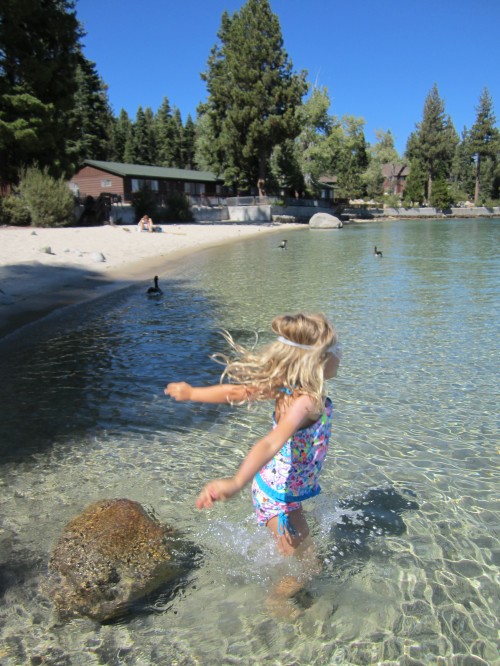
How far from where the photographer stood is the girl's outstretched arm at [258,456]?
2.47 m

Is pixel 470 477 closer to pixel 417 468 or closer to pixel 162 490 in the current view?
pixel 417 468

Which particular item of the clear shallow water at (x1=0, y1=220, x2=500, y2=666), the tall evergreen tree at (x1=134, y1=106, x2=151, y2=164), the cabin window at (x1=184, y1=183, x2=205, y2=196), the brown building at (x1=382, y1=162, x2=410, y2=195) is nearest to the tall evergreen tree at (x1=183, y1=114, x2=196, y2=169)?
the tall evergreen tree at (x1=134, y1=106, x2=151, y2=164)

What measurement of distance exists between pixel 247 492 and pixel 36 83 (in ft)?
115

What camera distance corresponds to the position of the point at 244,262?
2314 centimetres

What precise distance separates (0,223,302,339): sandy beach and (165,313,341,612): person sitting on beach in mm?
8108

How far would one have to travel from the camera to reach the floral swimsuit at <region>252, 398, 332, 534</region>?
2.87 metres

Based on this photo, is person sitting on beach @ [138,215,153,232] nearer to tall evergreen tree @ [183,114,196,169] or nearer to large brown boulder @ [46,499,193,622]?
large brown boulder @ [46,499,193,622]

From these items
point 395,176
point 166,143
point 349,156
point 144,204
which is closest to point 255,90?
point 144,204

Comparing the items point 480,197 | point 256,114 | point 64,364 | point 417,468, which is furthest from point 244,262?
point 480,197

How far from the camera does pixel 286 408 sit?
2.81m

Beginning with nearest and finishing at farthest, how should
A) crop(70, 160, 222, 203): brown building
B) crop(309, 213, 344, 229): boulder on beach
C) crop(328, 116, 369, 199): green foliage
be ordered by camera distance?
crop(309, 213, 344, 229): boulder on beach → crop(70, 160, 222, 203): brown building → crop(328, 116, 369, 199): green foliage

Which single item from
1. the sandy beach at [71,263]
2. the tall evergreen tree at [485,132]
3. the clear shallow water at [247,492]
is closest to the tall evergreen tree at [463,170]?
the tall evergreen tree at [485,132]

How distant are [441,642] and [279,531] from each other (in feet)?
3.50

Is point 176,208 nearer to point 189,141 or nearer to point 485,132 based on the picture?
point 189,141
